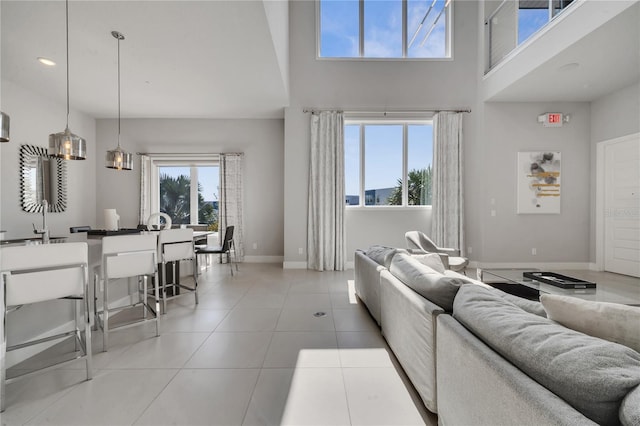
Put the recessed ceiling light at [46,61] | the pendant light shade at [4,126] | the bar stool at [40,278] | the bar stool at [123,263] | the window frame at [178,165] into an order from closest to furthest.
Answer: the bar stool at [40,278] < the pendant light shade at [4,126] < the bar stool at [123,263] < the recessed ceiling light at [46,61] < the window frame at [178,165]

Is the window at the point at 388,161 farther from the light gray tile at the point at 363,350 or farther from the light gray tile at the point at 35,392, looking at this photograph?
the light gray tile at the point at 35,392

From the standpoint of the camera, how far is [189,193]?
619cm

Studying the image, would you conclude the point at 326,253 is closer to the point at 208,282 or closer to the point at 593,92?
the point at 208,282

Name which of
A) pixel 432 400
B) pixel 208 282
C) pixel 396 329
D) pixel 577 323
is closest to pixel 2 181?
pixel 208 282

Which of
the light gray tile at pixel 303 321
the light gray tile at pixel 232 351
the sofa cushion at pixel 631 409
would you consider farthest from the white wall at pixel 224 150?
the sofa cushion at pixel 631 409

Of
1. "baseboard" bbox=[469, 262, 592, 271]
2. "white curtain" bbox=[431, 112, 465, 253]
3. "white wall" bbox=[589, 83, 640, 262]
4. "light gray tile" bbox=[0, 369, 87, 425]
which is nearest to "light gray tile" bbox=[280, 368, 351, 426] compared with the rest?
"light gray tile" bbox=[0, 369, 87, 425]

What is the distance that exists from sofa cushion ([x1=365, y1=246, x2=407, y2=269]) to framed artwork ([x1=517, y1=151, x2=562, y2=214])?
3.81 metres

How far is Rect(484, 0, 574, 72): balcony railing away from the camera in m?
3.88

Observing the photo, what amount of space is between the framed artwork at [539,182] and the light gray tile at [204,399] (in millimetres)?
5646

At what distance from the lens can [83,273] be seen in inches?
75.2

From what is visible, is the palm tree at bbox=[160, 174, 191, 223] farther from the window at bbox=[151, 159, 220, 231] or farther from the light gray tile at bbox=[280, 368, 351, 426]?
the light gray tile at bbox=[280, 368, 351, 426]

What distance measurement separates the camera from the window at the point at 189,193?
6.17 meters

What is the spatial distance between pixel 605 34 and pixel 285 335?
195 inches

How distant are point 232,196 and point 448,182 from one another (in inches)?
177
